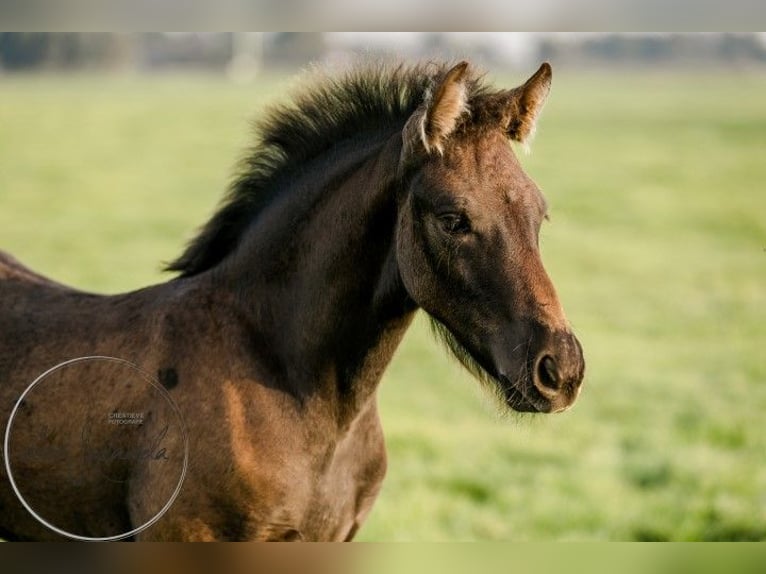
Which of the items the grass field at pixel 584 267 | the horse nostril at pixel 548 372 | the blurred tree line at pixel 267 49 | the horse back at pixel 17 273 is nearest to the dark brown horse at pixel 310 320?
the horse nostril at pixel 548 372

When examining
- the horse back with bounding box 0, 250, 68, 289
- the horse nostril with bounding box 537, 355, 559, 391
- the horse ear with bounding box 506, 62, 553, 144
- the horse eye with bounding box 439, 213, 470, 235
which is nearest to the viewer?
the horse nostril with bounding box 537, 355, 559, 391

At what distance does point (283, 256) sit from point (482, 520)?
2790 millimetres

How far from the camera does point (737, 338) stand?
864 centimetres

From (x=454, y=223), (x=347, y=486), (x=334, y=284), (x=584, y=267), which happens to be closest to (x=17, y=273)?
(x=334, y=284)

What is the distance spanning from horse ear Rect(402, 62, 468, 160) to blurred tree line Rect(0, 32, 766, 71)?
3.23 feet

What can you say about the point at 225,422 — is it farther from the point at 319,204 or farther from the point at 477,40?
the point at 477,40

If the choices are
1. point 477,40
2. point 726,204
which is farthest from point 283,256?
point 726,204

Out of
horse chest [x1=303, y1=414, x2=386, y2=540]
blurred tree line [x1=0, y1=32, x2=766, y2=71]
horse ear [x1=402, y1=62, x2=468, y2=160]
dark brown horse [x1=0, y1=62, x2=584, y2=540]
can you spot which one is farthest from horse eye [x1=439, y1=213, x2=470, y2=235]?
blurred tree line [x1=0, y1=32, x2=766, y2=71]

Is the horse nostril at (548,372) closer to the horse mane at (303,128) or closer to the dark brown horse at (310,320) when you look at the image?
the dark brown horse at (310,320)

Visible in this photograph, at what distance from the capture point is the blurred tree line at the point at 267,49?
14.3 ft

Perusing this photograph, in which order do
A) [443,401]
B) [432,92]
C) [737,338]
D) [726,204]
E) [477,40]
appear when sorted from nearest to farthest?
[432,92], [477,40], [443,401], [737,338], [726,204]

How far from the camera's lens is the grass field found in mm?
5766

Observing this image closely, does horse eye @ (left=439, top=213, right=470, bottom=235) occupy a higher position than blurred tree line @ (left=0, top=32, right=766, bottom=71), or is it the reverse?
blurred tree line @ (left=0, top=32, right=766, bottom=71)

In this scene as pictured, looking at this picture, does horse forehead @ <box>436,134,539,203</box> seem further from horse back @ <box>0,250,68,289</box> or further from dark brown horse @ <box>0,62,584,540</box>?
horse back @ <box>0,250,68,289</box>
